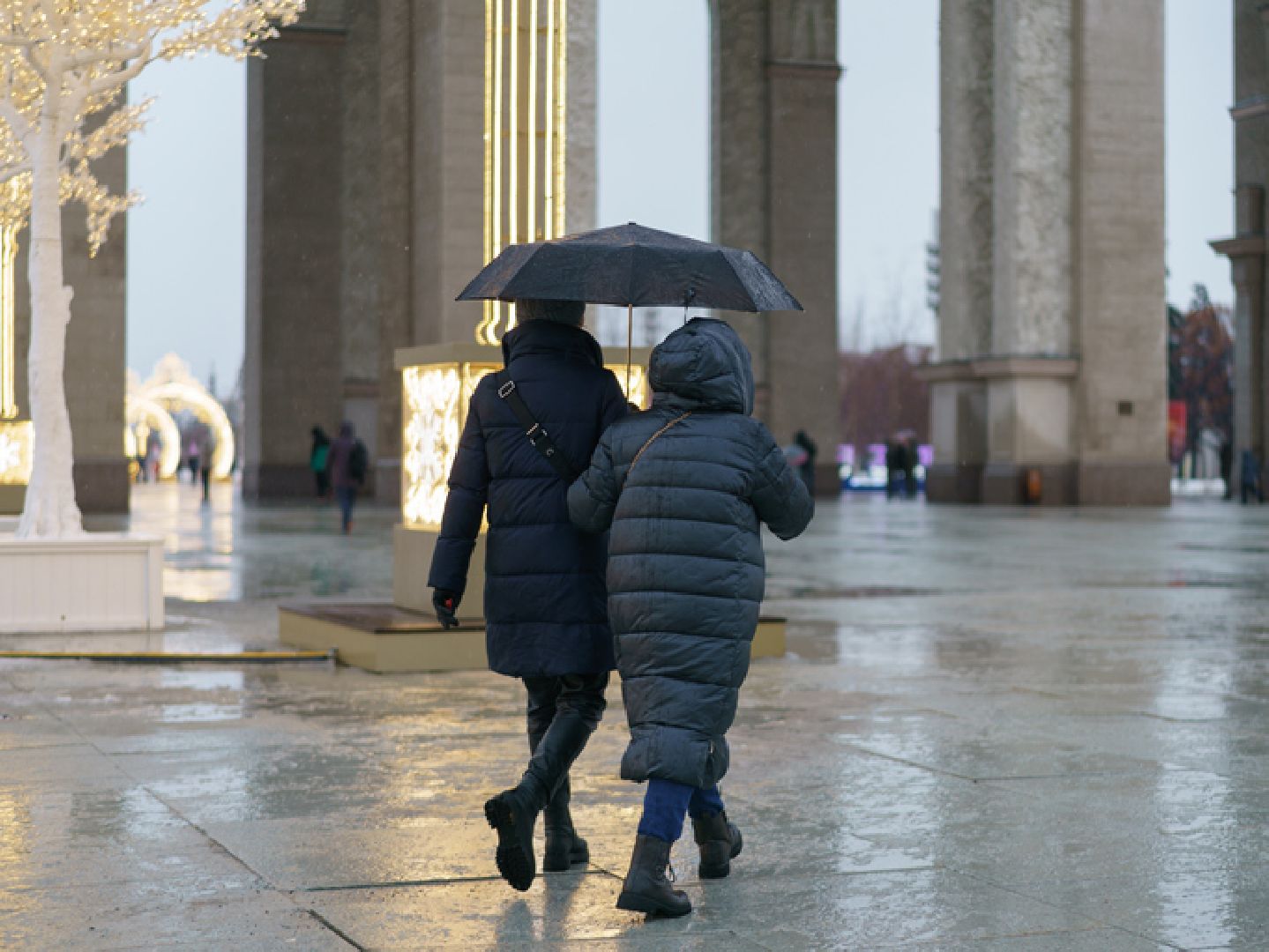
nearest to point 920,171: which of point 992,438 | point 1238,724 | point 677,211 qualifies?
point 677,211

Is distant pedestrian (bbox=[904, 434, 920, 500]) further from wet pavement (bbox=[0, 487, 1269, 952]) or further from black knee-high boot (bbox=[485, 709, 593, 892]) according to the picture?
black knee-high boot (bbox=[485, 709, 593, 892])

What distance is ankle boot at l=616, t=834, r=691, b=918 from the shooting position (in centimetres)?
543

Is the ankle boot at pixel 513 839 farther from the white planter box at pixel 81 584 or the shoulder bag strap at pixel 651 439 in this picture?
the white planter box at pixel 81 584

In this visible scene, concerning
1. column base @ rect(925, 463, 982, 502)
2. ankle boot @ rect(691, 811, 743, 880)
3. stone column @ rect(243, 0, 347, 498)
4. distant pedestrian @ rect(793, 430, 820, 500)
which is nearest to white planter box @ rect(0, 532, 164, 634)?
ankle boot @ rect(691, 811, 743, 880)

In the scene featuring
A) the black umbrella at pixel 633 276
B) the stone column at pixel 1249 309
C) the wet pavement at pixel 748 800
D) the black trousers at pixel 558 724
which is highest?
the stone column at pixel 1249 309

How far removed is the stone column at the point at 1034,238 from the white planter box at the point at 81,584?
26.6 metres

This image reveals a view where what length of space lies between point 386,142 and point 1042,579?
24.1 metres

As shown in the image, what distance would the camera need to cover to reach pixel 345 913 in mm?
5434

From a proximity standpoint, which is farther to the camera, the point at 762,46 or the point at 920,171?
the point at 920,171

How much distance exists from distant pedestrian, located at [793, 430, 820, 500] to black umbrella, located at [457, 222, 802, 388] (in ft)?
130

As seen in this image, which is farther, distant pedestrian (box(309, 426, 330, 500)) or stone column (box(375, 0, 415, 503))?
distant pedestrian (box(309, 426, 330, 500))

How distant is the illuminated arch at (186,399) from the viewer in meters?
82.2

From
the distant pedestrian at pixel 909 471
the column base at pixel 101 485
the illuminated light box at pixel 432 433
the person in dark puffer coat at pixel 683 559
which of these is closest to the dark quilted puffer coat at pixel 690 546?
the person in dark puffer coat at pixel 683 559

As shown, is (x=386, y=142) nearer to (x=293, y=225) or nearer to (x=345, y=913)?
(x=293, y=225)
